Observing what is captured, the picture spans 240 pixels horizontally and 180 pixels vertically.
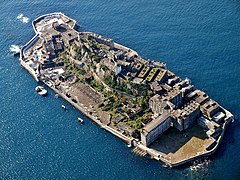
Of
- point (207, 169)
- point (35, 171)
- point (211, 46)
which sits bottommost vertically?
point (35, 171)

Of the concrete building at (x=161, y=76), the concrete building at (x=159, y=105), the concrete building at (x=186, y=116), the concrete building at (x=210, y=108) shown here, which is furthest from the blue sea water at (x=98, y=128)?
the concrete building at (x=159, y=105)

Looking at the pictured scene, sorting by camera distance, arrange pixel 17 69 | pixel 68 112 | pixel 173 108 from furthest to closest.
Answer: pixel 17 69 < pixel 68 112 < pixel 173 108

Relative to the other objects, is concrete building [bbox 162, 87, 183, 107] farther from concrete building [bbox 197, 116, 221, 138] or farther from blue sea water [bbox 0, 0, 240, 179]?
blue sea water [bbox 0, 0, 240, 179]

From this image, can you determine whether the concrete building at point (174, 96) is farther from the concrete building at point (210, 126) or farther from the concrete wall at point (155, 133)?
the concrete building at point (210, 126)

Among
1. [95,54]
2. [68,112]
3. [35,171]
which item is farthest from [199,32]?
[35,171]

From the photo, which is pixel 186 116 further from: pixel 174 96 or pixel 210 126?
pixel 174 96

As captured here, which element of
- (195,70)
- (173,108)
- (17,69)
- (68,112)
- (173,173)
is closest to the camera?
(173,173)

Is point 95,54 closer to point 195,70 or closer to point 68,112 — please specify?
point 68,112

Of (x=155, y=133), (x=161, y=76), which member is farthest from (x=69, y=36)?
(x=155, y=133)
